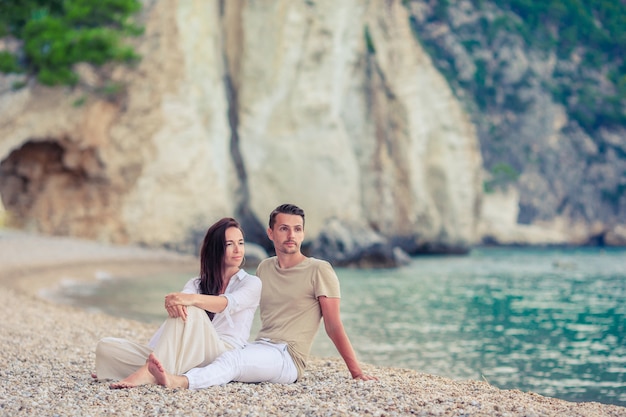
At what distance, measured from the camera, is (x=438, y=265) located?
27.5 metres

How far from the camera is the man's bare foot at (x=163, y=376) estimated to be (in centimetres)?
460

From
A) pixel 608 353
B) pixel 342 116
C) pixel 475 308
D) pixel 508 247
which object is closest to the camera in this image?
pixel 608 353

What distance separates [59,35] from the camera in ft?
72.4

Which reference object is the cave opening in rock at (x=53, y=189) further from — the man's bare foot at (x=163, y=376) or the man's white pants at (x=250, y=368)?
the man's bare foot at (x=163, y=376)

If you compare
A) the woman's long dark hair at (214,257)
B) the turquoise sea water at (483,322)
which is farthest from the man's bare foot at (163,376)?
the turquoise sea water at (483,322)

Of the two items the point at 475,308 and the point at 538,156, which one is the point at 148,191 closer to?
the point at 475,308

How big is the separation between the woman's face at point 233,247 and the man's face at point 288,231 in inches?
8.3

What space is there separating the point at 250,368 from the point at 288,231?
93 centimetres

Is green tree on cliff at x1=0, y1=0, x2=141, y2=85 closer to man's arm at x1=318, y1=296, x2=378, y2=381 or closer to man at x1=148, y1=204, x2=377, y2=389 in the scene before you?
man at x1=148, y1=204, x2=377, y2=389

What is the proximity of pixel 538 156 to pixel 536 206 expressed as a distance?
3.73 meters

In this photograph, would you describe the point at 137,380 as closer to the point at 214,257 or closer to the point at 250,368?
the point at 250,368

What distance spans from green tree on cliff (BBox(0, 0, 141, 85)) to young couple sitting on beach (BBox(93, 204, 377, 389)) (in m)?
18.7

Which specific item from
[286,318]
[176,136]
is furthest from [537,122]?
[286,318]

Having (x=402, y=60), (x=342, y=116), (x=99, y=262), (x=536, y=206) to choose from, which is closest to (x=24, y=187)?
(x=99, y=262)
